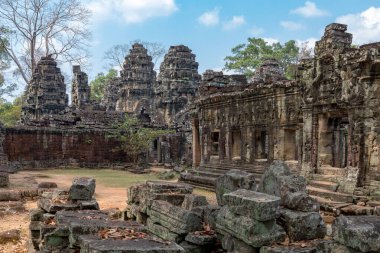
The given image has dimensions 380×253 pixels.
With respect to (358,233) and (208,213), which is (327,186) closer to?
(208,213)

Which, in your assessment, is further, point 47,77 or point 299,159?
point 47,77

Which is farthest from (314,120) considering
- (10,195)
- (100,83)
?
(100,83)

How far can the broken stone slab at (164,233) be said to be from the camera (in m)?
6.68

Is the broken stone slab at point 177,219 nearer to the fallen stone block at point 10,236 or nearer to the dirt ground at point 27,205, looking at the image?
the dirt ground at point 27,205

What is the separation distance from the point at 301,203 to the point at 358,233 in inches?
53.2

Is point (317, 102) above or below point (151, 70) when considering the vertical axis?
below

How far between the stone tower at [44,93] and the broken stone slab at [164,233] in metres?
31.7

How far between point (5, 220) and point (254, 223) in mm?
7633

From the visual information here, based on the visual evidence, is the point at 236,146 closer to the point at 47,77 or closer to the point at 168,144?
the point at 168,144

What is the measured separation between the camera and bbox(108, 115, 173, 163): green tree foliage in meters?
27.6

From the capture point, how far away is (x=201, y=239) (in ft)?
21.1

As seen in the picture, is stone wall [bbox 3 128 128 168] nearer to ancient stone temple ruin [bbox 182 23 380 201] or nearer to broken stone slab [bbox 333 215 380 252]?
ancient stone temple ruin [bbox 182 23 380 201]

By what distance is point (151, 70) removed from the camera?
4216 centimetres

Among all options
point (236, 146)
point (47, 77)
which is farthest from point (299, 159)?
point (47, 77)
